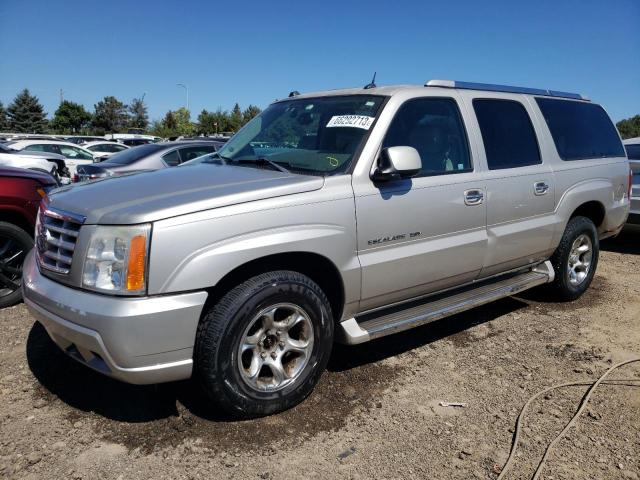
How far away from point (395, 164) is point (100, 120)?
85.6m

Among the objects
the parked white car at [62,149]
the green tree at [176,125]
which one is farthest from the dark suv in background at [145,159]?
the green tree at [176,125]

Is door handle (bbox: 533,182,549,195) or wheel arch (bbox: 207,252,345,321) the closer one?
wheel arch (bbox: 207,252,345,321)

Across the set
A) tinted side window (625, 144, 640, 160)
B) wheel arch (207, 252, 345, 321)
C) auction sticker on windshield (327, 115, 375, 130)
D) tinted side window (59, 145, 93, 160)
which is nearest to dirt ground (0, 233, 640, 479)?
wheel arch (207, 252, 345, 321)

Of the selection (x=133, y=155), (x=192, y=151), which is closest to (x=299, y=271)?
(x=133, y=155)

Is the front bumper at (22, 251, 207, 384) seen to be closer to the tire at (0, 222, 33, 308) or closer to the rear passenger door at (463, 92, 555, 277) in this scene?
the tire at (0, 222, 33, 308)

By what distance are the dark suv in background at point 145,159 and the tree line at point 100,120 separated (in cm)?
4974

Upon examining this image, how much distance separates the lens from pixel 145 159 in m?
8.55

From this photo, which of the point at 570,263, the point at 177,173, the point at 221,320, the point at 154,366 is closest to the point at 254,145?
the point at 177,173

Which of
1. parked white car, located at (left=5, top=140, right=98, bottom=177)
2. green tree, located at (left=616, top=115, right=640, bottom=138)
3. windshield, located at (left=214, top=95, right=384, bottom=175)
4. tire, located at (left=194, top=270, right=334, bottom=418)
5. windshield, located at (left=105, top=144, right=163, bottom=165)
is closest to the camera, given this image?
tire, located at (left=194, top=270, right=334, bottom=418)

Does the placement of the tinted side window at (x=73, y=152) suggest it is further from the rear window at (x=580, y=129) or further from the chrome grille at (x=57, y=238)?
the rear window at (x=580, y=129)

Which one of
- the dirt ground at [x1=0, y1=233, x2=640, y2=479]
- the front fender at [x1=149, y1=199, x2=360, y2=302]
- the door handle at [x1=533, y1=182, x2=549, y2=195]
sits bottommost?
the dirt ground at [x1=0, y1=233, x2=640, y2=479]

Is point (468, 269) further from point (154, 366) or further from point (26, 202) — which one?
point (26, 202)

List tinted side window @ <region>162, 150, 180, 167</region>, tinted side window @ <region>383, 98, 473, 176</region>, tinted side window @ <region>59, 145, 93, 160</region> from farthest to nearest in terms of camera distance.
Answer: tinted side window @ <region>59, 145, 93, 160</region> < tinted side window @ <region>162, 150, 180, 167</region> < tinted side window @ <region>383, 98, 473, 176</region>

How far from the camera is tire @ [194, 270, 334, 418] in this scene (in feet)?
9.03
